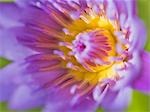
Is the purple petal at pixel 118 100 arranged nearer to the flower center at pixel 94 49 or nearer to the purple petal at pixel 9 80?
the flower center at pixel 94 49

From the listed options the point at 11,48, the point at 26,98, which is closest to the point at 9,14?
the point at 11,48

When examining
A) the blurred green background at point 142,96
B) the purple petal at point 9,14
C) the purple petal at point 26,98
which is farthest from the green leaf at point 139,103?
the purple petal at point 9,14

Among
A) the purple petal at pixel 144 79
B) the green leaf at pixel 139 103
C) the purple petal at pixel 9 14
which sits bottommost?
the green leaf at pixel 139 103

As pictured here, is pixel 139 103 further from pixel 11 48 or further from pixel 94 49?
pixel 11 48

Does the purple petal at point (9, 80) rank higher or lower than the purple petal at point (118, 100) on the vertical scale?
higher

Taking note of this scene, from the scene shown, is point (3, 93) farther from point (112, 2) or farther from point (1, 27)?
point (112, 2)

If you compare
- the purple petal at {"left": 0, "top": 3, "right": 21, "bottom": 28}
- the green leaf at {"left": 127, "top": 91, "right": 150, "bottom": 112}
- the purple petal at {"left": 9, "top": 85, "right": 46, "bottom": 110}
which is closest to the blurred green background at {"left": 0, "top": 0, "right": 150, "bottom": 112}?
the green leaf at {"left": 127, "top": 91, "right": 150, "bottom": 112}

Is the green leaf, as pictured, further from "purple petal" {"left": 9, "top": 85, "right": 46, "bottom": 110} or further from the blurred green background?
"purple petal" {"left": 9, "top": 85, "right": 46, "bottom": 110}
